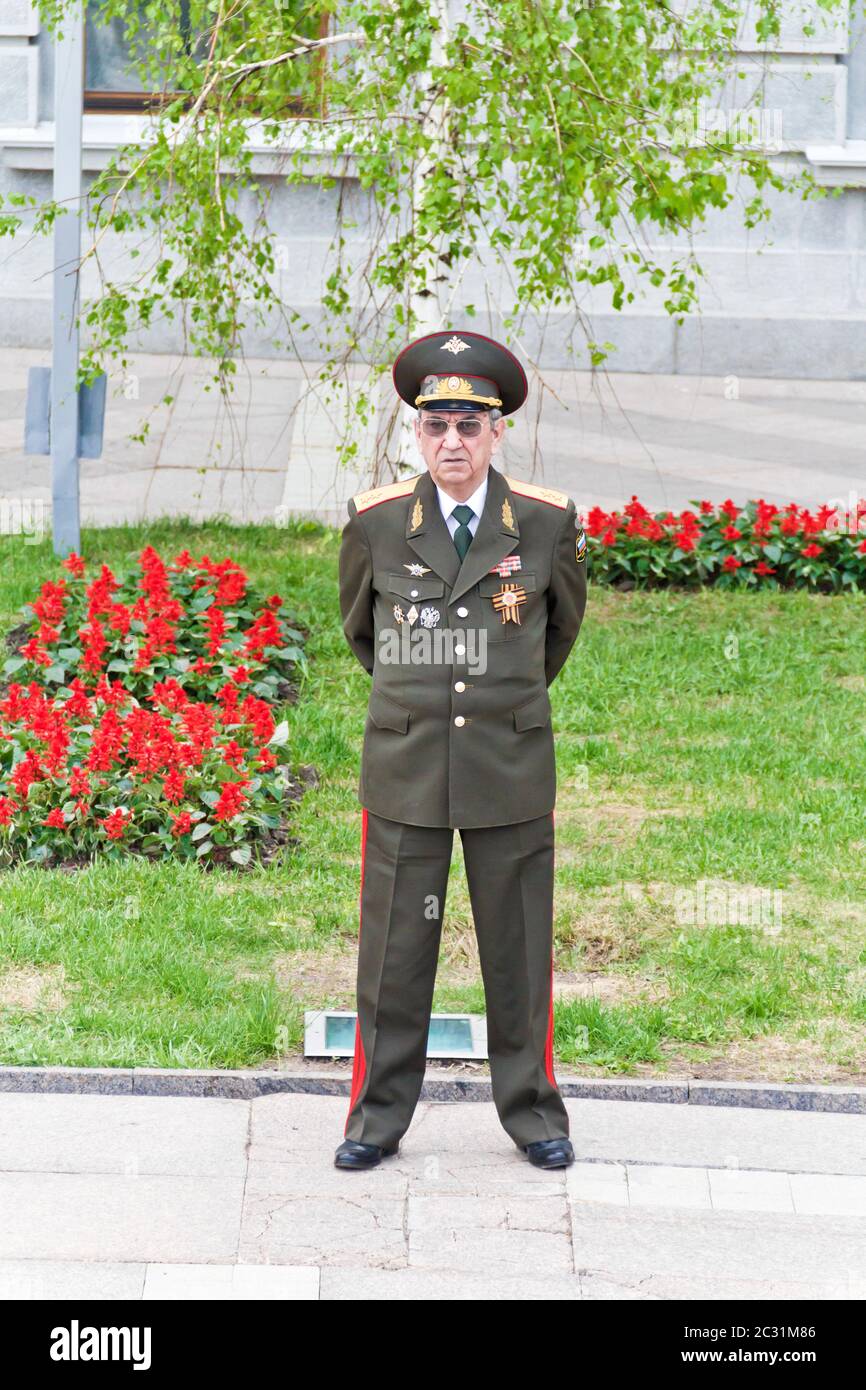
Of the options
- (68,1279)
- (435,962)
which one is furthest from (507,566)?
(68,1279)

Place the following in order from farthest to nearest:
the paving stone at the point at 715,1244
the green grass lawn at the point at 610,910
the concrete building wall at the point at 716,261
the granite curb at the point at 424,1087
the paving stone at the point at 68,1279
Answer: the concrete building wall at the point at 716,261
the green grass lawn at the point at 610,910
the granite curb at the point at 424,1087
the paving stone at the point at 715,1244
the paving stone at the point at 68,1279

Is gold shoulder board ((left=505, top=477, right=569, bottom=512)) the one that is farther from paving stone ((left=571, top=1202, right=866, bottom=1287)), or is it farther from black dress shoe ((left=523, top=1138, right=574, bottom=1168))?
paving stone ((left=571, top=1202, right=866, bottom=1287))

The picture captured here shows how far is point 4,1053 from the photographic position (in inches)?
201

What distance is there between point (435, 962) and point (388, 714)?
631 mm

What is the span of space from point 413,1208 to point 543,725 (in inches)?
47.4

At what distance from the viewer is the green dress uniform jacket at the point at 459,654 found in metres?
4.42

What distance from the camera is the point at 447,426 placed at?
14.1 feet

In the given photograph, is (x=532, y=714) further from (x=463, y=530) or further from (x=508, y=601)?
(x=463, y=530)

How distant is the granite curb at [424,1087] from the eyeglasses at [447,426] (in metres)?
1.82

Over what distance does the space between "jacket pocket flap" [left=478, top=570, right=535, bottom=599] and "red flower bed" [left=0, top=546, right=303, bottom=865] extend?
222 cm

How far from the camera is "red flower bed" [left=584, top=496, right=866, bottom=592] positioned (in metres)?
10.0

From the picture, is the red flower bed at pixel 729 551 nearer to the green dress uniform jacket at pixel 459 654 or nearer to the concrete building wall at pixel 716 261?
the green dress uniform jacket at pixel 459 654

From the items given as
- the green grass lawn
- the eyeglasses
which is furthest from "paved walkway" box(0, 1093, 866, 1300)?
the eyeglasses

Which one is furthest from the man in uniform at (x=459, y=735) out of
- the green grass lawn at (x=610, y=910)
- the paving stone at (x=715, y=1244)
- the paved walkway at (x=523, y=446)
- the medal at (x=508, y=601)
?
the paved walkway at (x=523, y=446)
